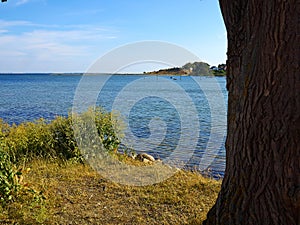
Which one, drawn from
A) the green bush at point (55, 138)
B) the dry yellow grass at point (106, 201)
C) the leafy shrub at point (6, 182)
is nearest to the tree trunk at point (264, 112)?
the dry yellow grass at point (106, 201)

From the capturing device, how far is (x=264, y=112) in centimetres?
269

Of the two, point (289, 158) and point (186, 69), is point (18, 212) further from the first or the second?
point (186, 69)

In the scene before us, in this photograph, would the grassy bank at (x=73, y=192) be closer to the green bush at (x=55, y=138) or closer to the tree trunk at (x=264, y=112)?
the green bush at (x=55, y=138)

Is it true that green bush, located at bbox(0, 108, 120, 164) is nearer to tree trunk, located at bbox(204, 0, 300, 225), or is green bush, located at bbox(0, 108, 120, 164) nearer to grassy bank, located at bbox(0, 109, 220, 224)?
grassy bank, located at bbox(0, 109, 220, 224)

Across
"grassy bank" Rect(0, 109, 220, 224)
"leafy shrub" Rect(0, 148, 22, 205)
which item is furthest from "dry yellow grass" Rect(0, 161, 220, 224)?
"leafy shrub" Rect(0, 148, 22, 205)

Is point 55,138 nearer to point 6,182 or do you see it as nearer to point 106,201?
point 106,201

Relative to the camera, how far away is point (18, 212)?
169 inches

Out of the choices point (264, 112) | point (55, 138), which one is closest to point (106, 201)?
point (264, 112)

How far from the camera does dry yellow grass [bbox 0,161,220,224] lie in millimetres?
4223

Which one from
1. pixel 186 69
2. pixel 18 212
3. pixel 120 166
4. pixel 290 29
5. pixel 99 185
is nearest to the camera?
pixel 290 29

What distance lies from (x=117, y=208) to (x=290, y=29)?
123 inches

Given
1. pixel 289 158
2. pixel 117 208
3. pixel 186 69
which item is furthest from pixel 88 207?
pixel 186 69

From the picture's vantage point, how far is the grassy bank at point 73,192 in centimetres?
427

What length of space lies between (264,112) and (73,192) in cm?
339
